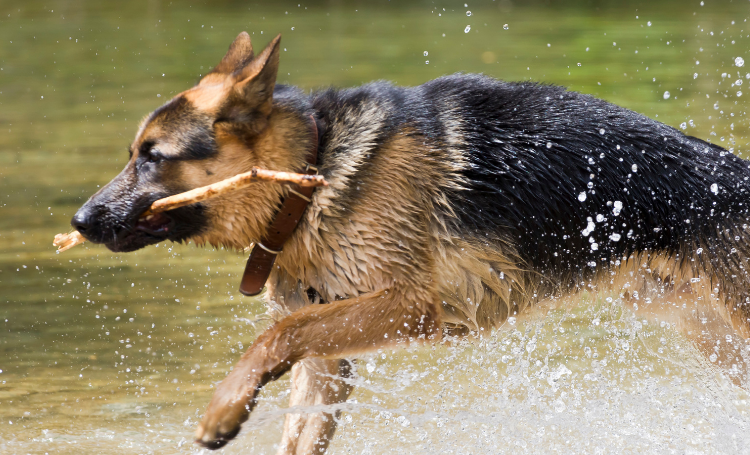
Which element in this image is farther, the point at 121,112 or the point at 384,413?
the point at 121,112

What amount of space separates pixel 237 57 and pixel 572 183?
1436 millimetres

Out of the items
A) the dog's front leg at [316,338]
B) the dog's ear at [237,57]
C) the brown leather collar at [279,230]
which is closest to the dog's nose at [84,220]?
the brown leather collar at [279,230]

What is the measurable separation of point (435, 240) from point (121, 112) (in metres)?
6.62

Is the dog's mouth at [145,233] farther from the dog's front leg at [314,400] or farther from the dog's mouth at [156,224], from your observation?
the dog's front leg at [314,400]

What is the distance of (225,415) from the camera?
9.15 feet

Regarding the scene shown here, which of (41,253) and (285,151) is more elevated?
(285,151)

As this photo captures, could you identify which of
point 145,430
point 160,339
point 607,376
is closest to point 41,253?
point 160,339

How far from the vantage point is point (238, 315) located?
15.6ft

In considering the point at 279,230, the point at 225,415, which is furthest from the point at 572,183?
the point at 225,415

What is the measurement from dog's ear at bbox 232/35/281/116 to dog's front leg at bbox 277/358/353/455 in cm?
108

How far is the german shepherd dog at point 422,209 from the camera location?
3051mm

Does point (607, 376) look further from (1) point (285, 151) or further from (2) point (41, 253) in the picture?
(2) point (41, 253)

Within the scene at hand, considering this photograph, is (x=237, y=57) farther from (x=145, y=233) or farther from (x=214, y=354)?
(x=214, y=354)

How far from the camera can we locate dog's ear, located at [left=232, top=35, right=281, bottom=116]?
2969 millimetres
